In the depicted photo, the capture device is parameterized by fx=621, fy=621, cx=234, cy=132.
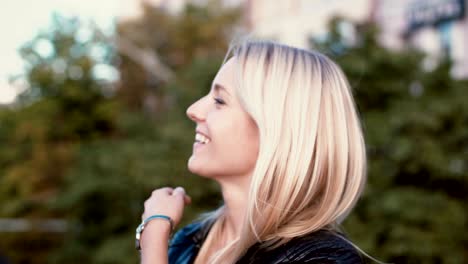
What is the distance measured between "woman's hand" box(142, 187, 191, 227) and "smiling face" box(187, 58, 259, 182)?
3.7 inches

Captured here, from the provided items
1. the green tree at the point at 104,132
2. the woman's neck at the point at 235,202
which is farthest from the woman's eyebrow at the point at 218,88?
the green tree at the point at 104,132

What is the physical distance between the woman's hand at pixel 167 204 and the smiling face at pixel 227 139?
0.31ft

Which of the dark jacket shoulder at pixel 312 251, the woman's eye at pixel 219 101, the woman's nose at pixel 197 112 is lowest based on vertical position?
the dark jacket shoulder at pixel 312 251

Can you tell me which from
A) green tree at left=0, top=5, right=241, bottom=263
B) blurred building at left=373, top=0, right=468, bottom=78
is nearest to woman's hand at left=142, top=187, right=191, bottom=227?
green tree at left=0, top=5, right=241, bottom=263

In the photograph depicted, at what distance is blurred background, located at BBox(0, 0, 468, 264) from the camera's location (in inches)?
238

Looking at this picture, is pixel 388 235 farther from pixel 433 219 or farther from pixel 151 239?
pixel 151 239

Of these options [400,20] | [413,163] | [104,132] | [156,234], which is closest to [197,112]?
[156,234]

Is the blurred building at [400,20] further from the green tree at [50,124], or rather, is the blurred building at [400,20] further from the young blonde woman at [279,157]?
the young blonde woman at [279,157]

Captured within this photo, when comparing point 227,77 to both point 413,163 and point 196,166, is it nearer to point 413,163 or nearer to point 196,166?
point 196,166

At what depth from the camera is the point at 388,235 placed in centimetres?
603

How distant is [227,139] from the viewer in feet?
5.51

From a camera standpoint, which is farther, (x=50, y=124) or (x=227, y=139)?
(x=50, y=124)

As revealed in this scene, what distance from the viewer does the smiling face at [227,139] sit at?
1670 millimetres

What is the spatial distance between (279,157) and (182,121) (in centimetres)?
606
